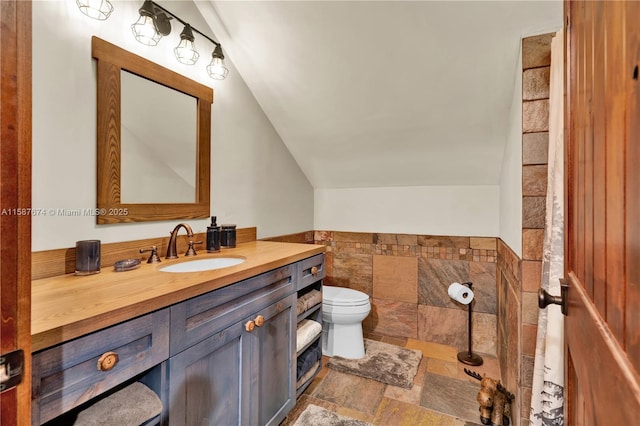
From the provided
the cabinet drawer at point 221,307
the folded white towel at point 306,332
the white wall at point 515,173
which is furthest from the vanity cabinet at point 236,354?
the white wall at point 515,173

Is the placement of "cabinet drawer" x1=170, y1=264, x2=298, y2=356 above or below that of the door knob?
below

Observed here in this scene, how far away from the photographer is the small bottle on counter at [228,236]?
5.98 feet

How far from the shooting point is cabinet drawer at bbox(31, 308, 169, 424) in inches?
26.5

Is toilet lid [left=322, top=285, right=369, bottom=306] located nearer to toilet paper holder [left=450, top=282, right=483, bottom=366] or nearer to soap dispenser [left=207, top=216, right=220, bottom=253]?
toilet paper holder [left=450, top=282, right=483, bottom=366]

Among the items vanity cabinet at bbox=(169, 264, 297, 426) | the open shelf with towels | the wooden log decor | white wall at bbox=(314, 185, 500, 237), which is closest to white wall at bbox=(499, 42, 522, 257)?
white wall at bbox=(314, 185, 500, 237)

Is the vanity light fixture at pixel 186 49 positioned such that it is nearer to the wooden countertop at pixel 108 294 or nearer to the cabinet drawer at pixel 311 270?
the wooden countertop at pixel 108 294

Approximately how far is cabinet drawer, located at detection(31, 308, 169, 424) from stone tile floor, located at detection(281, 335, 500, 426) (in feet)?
3.63

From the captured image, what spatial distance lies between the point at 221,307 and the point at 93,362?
44 cm

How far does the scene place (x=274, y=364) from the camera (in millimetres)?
1465

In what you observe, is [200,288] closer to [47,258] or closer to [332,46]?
[47,258]

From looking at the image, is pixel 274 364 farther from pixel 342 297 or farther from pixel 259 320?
pixel 342 297

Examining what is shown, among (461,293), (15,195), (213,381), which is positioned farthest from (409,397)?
(15,195)

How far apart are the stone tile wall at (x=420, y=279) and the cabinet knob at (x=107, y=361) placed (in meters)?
2.29

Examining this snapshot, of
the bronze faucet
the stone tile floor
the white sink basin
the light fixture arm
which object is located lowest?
the stone tile floor
